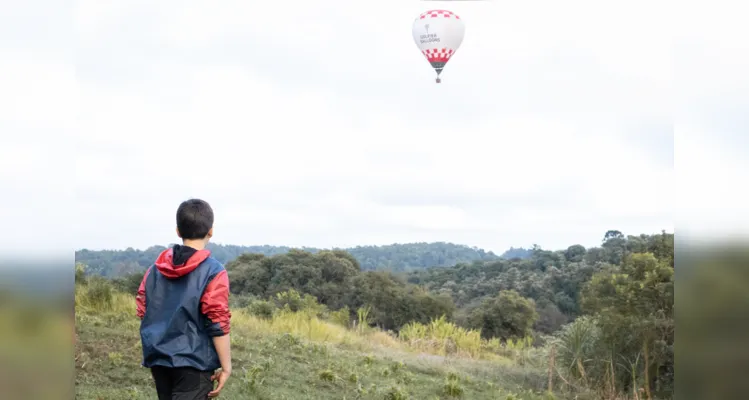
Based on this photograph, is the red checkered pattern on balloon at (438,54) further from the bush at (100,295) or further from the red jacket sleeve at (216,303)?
the red jacket sleeve at (216,303)

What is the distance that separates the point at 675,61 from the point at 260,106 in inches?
297

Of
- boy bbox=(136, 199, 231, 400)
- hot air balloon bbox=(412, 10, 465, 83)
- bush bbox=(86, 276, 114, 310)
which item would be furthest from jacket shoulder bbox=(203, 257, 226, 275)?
hot air balloon bbox=(412, 10, 465, 83)

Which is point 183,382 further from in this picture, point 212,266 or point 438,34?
point 438,34

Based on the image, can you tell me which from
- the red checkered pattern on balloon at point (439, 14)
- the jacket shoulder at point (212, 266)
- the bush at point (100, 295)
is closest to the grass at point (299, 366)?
the bush at point (100, 295)

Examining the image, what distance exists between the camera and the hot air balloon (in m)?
10.0

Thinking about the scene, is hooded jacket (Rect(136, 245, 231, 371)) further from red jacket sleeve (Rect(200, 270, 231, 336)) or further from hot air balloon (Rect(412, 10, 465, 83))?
hot air balloon (Rect(412, 10, 465, 83))

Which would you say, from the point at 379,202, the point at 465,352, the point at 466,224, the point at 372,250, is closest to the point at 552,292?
the point at 466,224

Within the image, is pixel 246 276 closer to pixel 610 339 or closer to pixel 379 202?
pixel 379 202

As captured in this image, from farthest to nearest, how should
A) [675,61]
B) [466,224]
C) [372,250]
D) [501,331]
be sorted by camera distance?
[372,250] → [466,224] → [501,331] → [675,61]

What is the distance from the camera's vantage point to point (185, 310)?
2.64 m

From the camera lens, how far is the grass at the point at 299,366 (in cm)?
538

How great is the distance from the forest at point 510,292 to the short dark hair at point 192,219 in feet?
14.1

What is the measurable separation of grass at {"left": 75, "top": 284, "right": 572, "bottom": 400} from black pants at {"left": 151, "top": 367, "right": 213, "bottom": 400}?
2308 mm

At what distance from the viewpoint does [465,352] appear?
8336 mm
